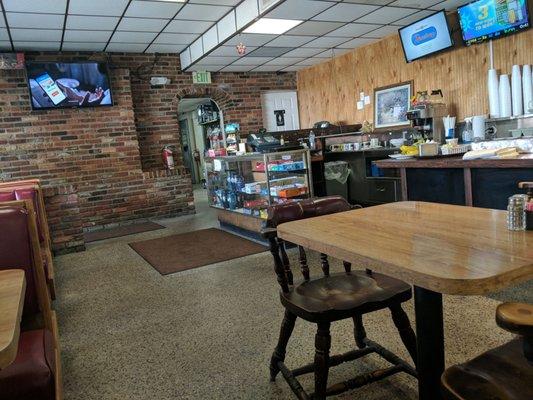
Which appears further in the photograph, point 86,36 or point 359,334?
point 86,36

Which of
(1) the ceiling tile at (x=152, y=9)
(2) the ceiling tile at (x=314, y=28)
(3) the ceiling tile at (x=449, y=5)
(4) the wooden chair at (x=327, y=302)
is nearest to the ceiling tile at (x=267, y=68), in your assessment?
(2) the ceiling tile at (x=314, y=28)

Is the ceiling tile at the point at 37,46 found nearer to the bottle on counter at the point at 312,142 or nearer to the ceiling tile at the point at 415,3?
the bottle on counter at the point at 312,142

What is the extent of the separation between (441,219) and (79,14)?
16.4ft

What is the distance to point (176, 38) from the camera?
6.34 metres

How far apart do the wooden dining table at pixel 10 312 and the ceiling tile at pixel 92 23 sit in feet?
14.8

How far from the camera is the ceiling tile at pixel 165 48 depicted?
673 centimetres

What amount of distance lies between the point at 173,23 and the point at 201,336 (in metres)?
4.50

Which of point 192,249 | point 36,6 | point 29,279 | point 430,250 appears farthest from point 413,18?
point 29,279

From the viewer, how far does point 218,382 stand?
80.8 inches

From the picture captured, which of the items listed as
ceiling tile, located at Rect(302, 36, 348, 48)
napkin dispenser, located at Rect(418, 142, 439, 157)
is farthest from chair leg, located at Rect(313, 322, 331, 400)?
ceiling tile, located at Rect(302, 36, 348, 48)

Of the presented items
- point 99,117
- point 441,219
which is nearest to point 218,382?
point 441,219

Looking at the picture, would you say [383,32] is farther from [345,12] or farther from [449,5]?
[345,12]

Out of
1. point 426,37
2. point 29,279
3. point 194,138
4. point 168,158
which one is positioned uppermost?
point 426,37

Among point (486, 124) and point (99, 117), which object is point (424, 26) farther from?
point (99, 117)
